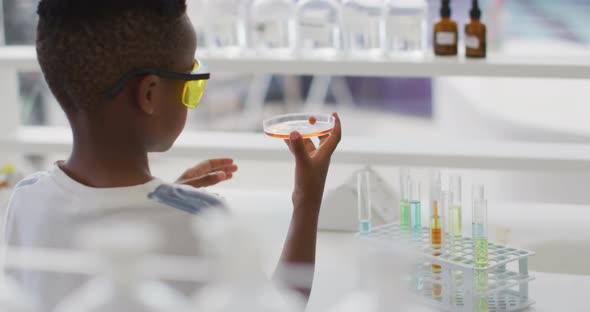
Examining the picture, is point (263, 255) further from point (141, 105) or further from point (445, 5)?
point (445, 5)

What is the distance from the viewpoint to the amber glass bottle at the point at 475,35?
6.82 ft

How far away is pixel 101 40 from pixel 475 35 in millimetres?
1249

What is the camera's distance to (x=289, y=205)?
2107mm

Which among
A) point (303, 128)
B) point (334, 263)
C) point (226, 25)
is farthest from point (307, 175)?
point (226, 25)

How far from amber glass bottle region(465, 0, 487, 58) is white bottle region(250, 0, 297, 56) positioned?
429 mm

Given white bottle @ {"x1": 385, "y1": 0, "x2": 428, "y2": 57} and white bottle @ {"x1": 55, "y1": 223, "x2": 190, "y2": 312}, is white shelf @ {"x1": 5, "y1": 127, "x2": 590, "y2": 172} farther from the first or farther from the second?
white bottle @ {"x1": 55, "y1": 223, "x2": 190, "y2": 312}

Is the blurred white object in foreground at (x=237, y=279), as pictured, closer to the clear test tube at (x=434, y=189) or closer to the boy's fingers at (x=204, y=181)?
the boy's fingers at (x=204, y=181)

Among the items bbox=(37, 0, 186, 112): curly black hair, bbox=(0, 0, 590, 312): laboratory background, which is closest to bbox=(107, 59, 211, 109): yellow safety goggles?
bbox=(37, 0, 186, 112): curly black hair

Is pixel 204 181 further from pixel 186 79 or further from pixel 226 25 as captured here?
pixel 226 25

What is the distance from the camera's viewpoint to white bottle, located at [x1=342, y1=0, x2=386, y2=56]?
220 cm

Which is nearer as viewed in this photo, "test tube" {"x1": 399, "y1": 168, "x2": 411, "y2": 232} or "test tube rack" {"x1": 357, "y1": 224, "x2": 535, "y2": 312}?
"test tube rack" {"x1": 357, "y1": 224, "x2": 535, "y2": 312}

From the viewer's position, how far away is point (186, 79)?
1.11 meters

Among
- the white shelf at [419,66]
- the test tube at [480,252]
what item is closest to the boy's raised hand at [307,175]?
the test tube at [480,252]

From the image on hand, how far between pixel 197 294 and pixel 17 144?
1.78m
